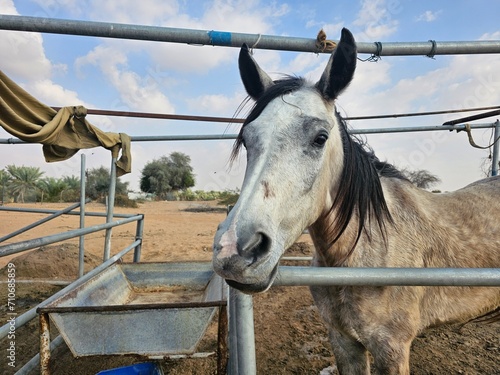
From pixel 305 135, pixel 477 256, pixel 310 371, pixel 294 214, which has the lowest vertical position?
pixel 310 371

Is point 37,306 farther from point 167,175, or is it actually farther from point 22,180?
point 167,175

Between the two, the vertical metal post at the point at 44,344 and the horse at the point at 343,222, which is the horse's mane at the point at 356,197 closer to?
the horse at the point at 343,222

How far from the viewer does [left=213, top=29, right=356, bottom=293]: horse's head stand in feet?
3.26

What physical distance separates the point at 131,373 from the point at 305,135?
2165mm

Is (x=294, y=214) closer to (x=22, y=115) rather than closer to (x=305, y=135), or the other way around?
(x=305, y=135)

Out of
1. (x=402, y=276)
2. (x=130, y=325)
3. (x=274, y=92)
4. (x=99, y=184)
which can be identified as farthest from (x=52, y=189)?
(x=402, y=276)

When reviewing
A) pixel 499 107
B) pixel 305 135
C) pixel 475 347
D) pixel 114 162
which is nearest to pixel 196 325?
pixel 305 135

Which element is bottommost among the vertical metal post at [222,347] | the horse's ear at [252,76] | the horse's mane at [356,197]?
the vertical metal post at [222,347]

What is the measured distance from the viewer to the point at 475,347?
319cm

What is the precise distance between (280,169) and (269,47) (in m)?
0.87

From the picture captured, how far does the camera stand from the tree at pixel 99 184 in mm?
26156

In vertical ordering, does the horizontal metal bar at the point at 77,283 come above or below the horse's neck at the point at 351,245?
below

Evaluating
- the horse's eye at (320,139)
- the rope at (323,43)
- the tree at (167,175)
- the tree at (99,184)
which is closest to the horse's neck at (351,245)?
the horse's eye at (320,139)

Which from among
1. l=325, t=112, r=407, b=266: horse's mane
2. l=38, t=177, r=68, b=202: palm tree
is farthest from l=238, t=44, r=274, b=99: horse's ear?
l=38, t=177, r=68, b=202: palm tree
